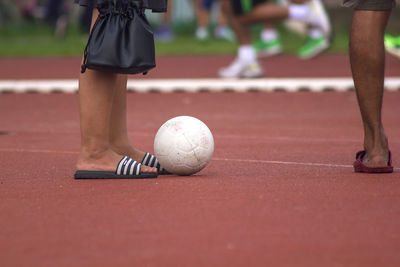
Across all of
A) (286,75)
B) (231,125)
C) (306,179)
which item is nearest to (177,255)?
(306,179)

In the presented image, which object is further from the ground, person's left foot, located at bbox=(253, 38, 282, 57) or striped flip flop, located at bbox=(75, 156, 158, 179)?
striped flip flop, located at bbox=(75, 156, 158, 179)

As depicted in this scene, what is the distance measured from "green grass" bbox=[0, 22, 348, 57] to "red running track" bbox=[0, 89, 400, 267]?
987 cm

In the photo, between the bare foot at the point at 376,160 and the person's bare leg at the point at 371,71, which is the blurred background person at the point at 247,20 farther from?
the bare foot at the point at 376,160

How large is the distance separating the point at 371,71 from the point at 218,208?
1.45 meters

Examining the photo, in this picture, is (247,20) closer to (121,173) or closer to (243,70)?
(243,70)

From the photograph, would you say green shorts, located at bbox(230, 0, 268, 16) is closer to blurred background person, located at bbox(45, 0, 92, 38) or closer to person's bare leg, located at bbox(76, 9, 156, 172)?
person's bare leg, located at bbox(76, 9, 156, 172)

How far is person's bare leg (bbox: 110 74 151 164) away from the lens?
5.16m

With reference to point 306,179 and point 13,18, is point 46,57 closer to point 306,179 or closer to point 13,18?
point 13,18

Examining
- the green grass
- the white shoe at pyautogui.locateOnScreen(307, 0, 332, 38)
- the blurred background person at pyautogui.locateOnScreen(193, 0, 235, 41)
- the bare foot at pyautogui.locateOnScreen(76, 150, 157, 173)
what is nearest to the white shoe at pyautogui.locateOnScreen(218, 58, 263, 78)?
the white shoe at pyautogui.locateOnScreen(307, 0, 332, 38)

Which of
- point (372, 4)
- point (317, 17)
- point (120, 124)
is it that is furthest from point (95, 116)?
point (317, 17)

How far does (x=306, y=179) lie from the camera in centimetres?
492

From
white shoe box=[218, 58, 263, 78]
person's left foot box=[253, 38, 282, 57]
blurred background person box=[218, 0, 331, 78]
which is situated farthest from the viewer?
person's left foot box=[253, 38, 282, 57]

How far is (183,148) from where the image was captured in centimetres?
500

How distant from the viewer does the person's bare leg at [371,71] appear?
16.5 feet
